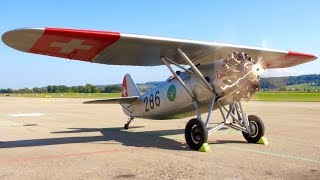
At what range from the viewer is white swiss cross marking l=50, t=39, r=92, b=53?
8.30 meters

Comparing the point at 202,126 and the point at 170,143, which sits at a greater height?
the point at 202,126

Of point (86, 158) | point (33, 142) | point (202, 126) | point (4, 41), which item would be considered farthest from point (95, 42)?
point (33, 142)

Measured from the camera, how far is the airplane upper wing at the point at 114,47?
7730mm

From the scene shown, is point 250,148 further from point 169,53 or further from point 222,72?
point 169,53

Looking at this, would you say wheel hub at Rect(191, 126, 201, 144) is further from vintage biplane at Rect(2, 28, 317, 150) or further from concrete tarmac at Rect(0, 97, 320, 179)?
concrete tarmac at Rect(0, 97, 320, 179)

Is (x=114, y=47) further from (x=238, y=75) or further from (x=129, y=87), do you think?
(x=129, y=87)

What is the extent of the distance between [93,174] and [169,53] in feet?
15.5

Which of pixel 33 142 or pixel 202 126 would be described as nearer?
pixel 202 126

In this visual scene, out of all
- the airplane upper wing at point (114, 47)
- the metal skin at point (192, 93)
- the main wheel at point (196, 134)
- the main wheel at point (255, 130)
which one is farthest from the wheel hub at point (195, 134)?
the airplane upper wing at point (114, 47)

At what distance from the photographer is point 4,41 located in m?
7.56

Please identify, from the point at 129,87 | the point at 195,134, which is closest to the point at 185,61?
the point at 195,134

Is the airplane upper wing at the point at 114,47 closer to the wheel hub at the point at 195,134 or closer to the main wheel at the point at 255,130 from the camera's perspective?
the main wheel at the point at 255,130

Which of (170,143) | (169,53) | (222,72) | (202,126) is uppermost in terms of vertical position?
(169,53)

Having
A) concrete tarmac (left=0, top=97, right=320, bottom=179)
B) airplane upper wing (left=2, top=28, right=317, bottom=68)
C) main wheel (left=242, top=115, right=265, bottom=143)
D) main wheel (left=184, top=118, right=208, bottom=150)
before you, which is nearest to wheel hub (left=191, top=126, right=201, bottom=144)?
main wheel (left=184, top=118, right=208, bottom=150)
